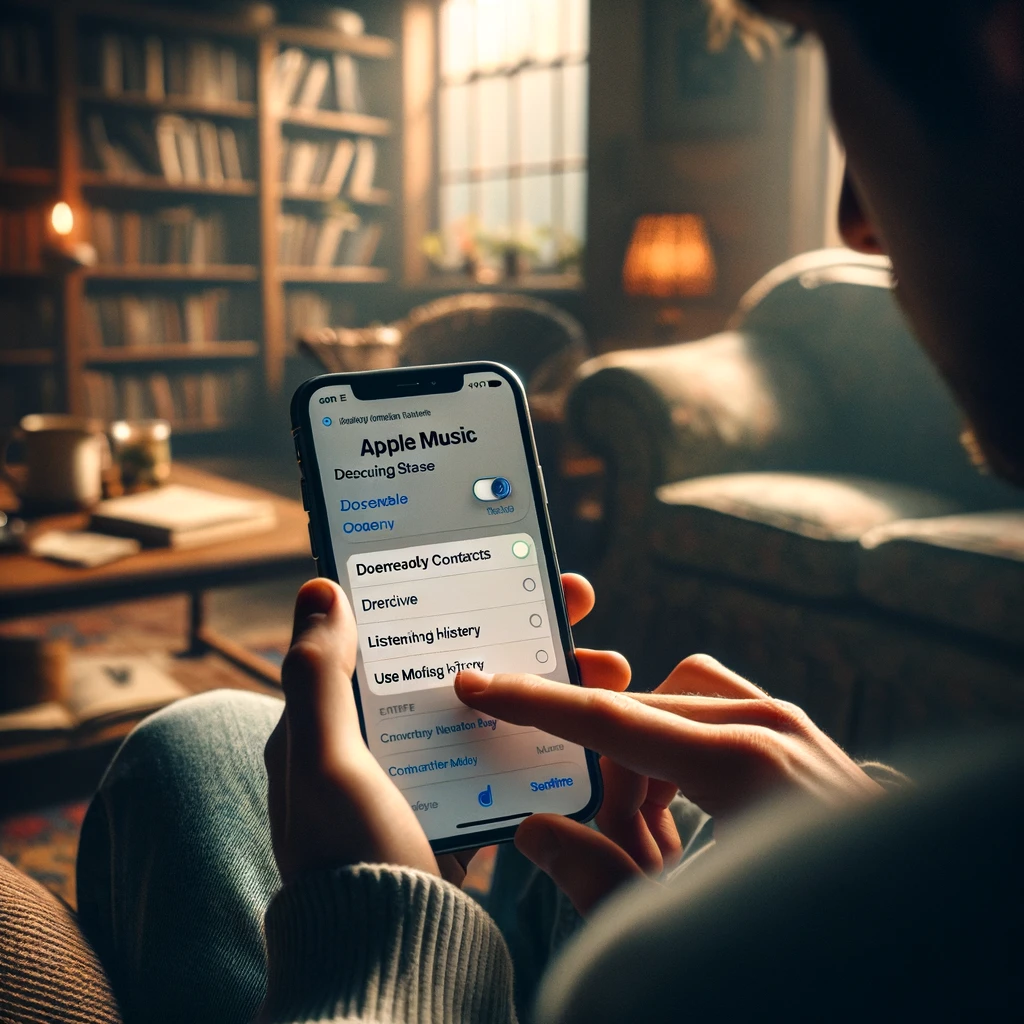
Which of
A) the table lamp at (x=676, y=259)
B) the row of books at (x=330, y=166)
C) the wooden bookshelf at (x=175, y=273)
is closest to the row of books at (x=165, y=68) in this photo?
the row of books at (x=330, y=166)

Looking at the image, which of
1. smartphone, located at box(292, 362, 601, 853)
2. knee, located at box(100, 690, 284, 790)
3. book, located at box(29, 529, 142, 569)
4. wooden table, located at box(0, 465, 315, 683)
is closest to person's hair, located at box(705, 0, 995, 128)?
smartphone, located at box(292, 362, 601, 853)

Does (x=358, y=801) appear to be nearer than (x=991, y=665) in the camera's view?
Yes

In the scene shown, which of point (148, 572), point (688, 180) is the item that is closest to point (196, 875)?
point (148, 572)

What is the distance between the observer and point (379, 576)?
0.64m

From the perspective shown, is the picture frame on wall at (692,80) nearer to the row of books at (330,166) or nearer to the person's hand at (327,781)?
the row of books at (330,166)

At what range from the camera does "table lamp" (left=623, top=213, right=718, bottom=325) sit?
11.4 ft

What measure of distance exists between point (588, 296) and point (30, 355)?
2467mm

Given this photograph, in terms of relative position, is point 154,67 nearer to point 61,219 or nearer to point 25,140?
point 25,140

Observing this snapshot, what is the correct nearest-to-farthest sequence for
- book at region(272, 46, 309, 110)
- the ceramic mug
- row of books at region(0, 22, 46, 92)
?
1. the ceramic mug
2. row of books at region(0, 22, 46, 92)
3. book at region(272, 46, 309, 110)

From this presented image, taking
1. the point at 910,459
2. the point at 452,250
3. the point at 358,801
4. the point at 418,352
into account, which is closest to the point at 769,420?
the point at 910,459

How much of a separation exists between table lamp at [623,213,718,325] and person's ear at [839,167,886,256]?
316cm

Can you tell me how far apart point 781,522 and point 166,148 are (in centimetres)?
384

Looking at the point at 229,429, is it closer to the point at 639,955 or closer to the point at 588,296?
the point at 588,296

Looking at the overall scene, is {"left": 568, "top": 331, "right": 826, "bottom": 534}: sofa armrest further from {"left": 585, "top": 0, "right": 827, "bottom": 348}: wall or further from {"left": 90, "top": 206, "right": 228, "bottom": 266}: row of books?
{"left": 90, "top": 206, "right": 228, "bottom": 266}: row of books
